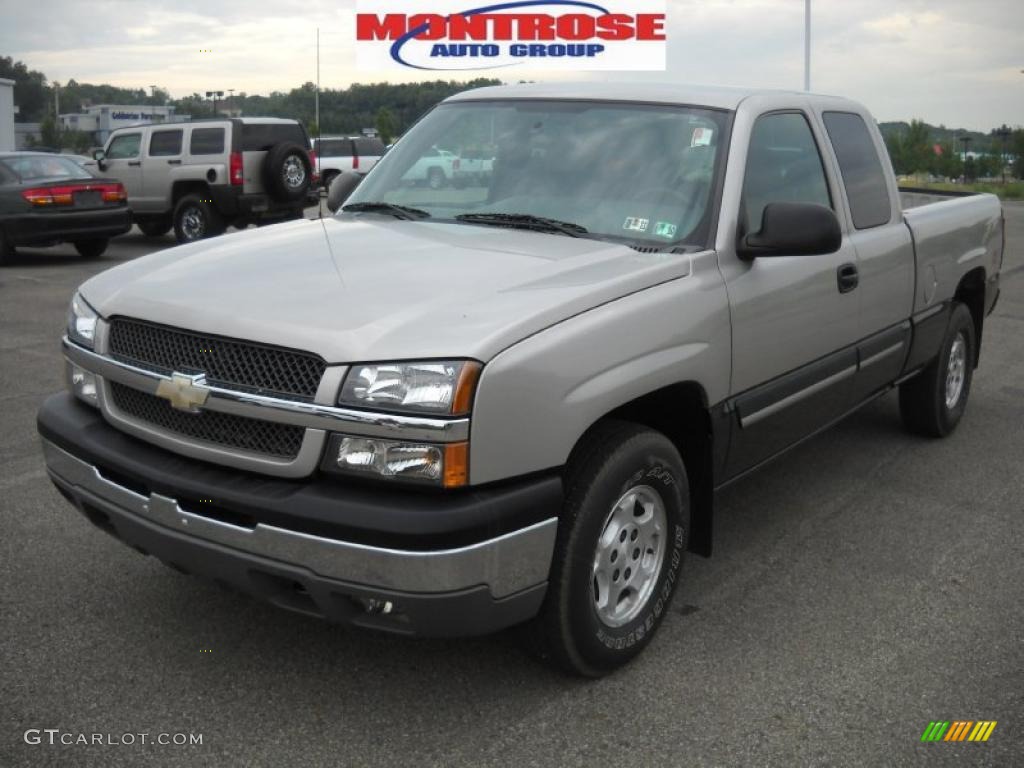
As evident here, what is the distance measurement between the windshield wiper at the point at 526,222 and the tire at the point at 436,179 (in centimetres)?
35

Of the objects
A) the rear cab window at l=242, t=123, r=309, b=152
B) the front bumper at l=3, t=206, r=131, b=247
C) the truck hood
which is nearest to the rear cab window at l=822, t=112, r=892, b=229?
the truck hood

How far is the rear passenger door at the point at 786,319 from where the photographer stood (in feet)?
12.6

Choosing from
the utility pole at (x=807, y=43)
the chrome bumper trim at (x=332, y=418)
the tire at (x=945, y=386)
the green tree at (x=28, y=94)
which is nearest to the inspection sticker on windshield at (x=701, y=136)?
the chrome bumper trim at (x=332, y=418)

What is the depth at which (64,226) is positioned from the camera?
1440 cm

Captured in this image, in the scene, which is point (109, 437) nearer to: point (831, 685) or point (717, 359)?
point (717, 359)

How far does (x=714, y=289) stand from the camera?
3621mm

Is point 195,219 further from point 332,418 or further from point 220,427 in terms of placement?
point 332,418

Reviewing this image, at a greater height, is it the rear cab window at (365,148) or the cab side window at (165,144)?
the rear cab window at (365,148)

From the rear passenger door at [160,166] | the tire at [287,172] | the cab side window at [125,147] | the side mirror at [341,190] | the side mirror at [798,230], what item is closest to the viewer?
the side mirror at [798,230]

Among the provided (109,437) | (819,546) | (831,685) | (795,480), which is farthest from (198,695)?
(795,480)

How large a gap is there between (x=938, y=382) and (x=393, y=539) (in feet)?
13.7

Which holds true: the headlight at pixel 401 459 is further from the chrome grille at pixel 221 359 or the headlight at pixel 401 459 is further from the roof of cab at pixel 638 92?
the roof of cab at pixel 638 92
